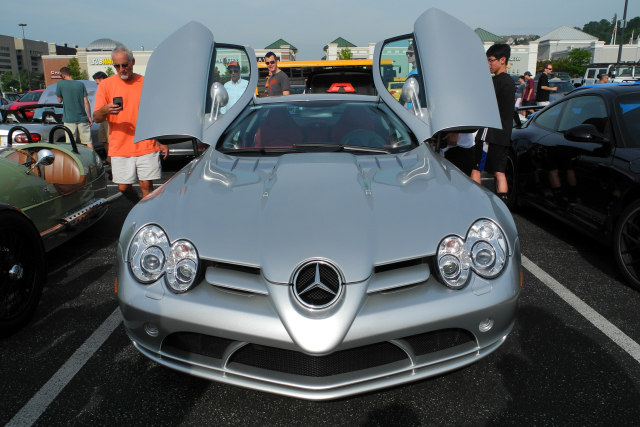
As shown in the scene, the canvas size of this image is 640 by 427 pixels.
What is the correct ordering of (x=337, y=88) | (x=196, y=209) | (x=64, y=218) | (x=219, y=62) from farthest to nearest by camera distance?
(x=337, y=88)
(x=64, y=218)
(x=219, y=62)
(x=196, y=209)

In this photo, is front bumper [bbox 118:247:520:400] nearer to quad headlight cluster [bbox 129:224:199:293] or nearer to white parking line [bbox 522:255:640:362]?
quad headlight cluster [bbox 129:224:199:293]

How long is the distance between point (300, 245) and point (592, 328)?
1.97m

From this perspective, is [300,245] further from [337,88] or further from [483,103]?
[337,88]

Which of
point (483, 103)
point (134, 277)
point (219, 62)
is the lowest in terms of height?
point (134, 277)

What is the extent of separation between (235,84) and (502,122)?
9.12ft

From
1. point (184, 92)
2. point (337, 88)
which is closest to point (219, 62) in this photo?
point (184, 92)

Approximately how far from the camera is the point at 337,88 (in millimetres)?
9570

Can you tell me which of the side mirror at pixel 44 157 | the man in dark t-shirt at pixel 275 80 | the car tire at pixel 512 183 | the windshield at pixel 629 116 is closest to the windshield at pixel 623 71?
the man in dark t-shirt at pixel 275 80

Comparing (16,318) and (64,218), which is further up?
(64,218)

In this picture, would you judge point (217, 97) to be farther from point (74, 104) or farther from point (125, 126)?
point (74, 104)

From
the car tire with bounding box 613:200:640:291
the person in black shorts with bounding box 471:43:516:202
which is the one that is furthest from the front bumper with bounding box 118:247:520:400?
the person in black shorts with bounding box 471:43:516:202

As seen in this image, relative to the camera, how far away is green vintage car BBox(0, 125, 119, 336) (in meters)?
2.96

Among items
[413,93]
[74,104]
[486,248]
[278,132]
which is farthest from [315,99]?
[74,104]

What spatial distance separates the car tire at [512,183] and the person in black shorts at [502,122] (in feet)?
0.93
